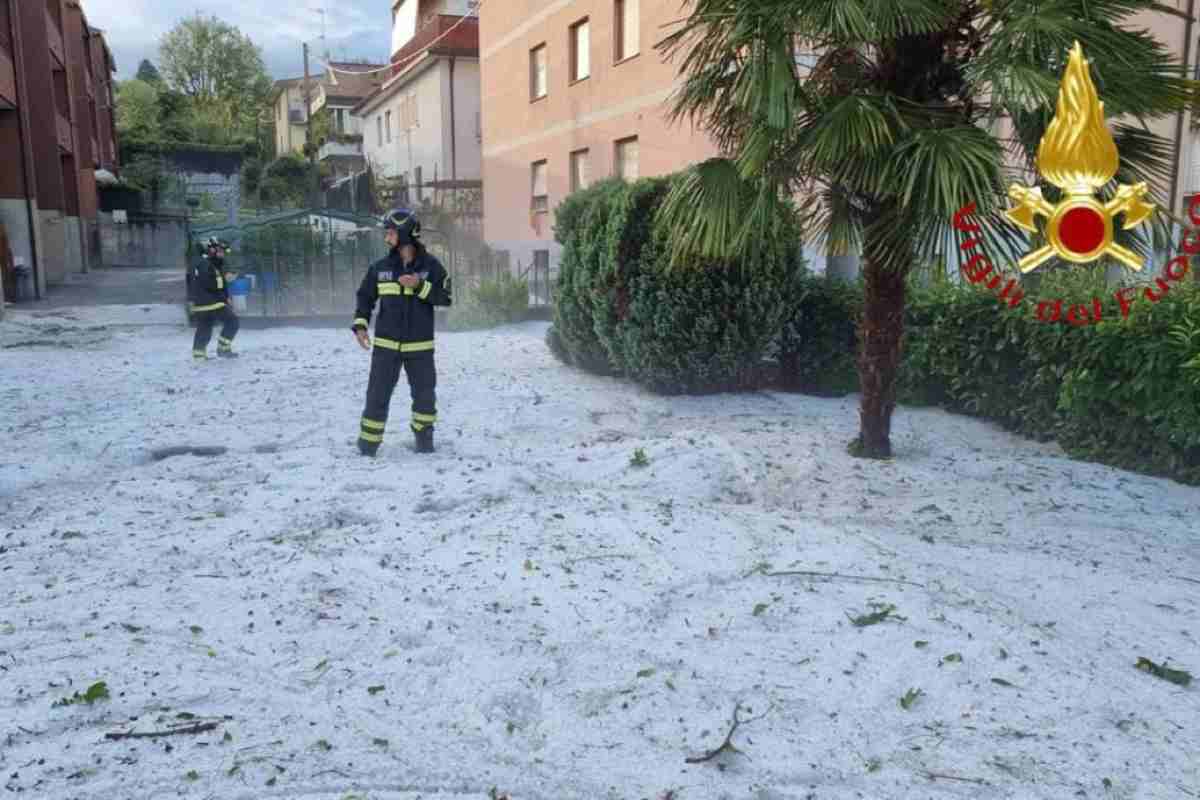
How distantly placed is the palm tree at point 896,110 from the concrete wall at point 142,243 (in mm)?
35166

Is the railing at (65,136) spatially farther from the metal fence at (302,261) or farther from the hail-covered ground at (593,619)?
the hail-covered ground at (593,619)

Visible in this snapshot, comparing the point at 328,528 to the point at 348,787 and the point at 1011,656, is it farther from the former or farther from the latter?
the point at 1011,656

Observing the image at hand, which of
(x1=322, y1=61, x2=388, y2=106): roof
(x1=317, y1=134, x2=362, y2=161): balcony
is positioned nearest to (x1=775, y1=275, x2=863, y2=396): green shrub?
(x1=317, y1=134, x2=362, y2=161): balcony

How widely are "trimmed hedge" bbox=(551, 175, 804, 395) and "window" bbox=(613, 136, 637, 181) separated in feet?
35.6

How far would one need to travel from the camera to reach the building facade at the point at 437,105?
98.6ft

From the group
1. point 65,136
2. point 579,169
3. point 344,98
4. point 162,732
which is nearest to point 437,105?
point 579,169

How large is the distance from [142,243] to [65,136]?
8.91 metres

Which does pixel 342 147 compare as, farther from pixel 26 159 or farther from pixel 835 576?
pixel 835 576

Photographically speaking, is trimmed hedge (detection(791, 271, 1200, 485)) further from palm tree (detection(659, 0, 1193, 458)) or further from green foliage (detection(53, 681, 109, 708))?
green foliage (detection(53, 681, 109, 708))

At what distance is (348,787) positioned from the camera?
113 inches

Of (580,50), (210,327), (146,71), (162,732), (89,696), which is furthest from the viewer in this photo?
(146,71)

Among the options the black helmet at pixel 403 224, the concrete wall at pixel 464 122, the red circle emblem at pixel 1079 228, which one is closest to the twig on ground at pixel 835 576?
the red circle emblem at pixel 1079 228

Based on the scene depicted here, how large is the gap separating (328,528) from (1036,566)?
3.70 meters

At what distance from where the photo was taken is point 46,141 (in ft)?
83.6
